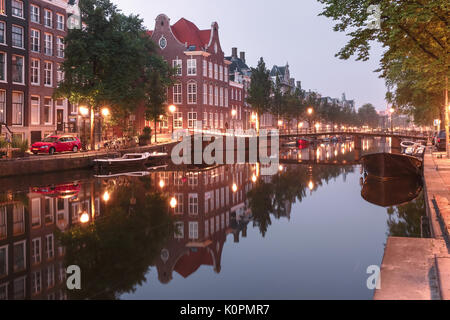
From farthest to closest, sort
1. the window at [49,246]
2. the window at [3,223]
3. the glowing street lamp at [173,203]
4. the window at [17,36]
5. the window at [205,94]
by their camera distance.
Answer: the window at [205,94] → the window at [17,36] → the glowing street lamp at [173,203] → the window at [3,223] → the window at [49,246]

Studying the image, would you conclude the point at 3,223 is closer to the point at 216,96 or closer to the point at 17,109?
the point at 17,109

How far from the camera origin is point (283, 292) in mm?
9984

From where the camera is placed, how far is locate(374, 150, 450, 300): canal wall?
760 centimetres

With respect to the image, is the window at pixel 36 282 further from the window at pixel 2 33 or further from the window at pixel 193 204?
the window at pixel 2 33

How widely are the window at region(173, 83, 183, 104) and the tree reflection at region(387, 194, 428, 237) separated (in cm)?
5209

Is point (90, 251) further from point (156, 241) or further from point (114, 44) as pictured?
point (114, 44)

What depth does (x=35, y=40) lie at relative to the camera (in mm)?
43406

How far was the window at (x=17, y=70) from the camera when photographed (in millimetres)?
40188

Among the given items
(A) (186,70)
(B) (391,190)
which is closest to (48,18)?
(A) (186,70)

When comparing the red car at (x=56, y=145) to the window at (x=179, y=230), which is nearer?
the window at (x=179, y=230)

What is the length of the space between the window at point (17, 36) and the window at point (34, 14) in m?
2.78

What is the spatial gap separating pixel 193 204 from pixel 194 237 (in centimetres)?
679

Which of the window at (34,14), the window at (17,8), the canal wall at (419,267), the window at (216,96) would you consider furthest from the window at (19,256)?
the window at (216,96)
